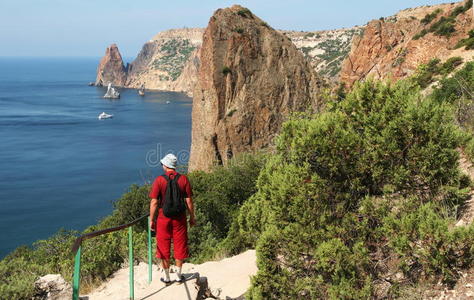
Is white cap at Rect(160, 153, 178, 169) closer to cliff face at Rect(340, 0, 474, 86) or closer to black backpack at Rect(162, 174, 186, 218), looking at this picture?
black backpack at Rect(162, 174, 186, 218)

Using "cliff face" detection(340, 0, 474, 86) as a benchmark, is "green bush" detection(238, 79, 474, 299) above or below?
below

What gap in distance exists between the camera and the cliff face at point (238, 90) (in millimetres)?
46125

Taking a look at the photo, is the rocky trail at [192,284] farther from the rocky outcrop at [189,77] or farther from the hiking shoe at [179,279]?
the rocky outcrop at [189,77]

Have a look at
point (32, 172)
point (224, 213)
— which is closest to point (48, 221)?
point (32, 172)

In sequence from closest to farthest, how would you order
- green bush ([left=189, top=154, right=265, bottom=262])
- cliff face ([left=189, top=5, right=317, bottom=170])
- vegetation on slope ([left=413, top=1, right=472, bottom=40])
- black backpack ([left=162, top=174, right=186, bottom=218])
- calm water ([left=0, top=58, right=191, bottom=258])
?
black backpack ([left=162, top=174, right=186, bottom=218])
green bush ([left=189, top=154, right=265, bottom=262])
vegetation on slope ([left=413, top=1, right=472, bottom=40])
calm water ([left=0, top=58, right=191, bottom=258])
cliff face ([left=189, top=5, right=317, bottom=170])

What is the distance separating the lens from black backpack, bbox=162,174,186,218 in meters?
6.32

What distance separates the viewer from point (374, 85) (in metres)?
6.98

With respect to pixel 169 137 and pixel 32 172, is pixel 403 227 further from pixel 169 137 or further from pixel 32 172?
pixel 169 137

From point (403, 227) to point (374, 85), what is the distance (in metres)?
2.56

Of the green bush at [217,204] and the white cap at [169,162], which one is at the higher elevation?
the white cap at [169,162]

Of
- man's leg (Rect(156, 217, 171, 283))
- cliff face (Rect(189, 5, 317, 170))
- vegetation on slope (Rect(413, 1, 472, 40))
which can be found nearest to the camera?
man's leg (Rect(156, 217, 171, 283))

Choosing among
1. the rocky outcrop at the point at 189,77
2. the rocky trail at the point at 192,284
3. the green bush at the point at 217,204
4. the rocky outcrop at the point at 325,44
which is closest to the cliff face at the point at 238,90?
the green bush at the point at 217,204

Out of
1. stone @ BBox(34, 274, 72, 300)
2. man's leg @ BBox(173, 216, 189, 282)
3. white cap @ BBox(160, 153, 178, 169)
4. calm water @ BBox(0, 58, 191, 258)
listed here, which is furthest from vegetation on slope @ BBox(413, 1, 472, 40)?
stone @ BBox(34, 274, 72, 300)

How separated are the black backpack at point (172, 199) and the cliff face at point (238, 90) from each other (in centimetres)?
3895
